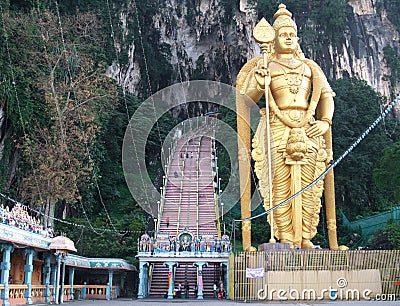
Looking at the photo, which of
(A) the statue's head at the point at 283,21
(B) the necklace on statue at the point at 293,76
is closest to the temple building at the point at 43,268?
(B) the necklace on statue at the point at 293,76

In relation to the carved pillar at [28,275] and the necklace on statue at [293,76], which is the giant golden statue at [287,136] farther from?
the carved pillar at [28,275]

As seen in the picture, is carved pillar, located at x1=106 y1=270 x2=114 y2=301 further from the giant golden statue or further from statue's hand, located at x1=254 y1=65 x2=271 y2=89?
statue's hand, located at x1=254 y1=65 x2=271 y2=89

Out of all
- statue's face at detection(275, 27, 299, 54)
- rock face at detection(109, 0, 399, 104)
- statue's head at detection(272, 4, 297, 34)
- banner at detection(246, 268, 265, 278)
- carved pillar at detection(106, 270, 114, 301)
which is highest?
rock face at detection(109, 0, 399, 104)

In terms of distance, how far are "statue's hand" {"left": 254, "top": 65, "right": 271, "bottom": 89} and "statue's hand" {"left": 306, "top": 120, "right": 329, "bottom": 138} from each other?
1435mm

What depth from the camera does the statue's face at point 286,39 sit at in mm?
12294

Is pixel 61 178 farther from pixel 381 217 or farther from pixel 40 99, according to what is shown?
pixel 381 217

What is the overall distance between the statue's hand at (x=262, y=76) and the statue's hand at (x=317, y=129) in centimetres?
144

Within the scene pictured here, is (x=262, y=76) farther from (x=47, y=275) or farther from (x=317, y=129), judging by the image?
(x=47, y=275)

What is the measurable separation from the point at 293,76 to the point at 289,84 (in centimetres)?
26

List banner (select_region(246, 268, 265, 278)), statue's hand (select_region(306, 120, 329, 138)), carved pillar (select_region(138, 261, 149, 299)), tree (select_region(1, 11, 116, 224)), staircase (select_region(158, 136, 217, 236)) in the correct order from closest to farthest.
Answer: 1. banner (select_region(246, 268, 265, 278))
2. statue's hand (select_region(306, 120, 329, 138))
3. carved pillar (select_region(138, 261, 149, 299))
4. tree (select_region(1, 11, 116, 224))
5. staircase (select_region(158, 136, 217, 236))

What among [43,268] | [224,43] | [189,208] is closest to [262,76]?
[43,268]

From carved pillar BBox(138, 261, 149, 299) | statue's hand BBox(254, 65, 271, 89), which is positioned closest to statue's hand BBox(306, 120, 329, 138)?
statue's hand BBox(254, 65, 271, 89)

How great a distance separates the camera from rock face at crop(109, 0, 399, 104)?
3052cm

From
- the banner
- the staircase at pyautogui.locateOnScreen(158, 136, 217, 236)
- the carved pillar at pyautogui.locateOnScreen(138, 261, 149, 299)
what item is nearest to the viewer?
the banner
